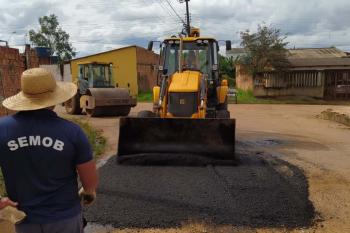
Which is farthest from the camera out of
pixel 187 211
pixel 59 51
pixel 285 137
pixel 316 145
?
pixel 59 51

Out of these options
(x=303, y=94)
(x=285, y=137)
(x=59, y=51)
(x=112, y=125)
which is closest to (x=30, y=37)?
(x=59, y=51)

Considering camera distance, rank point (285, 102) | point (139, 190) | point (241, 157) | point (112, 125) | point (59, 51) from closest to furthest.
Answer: point (139, 190) → point (241, 157) → point (112, 125) → point (285, 102) → point (59, 51)

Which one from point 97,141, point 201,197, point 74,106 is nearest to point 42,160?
point 201,197

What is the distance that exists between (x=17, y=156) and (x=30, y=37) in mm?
58879

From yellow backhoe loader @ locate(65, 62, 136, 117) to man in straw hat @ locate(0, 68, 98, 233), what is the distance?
13740 millimetres

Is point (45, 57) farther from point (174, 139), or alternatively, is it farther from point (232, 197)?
point (232, 197)

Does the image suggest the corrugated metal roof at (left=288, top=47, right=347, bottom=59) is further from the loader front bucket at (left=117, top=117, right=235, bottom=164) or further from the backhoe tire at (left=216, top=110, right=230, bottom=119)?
the loader front bucket at (left=117, top=117, right=235, bottom=164)

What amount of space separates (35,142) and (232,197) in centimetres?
369

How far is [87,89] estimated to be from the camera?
16.9 metres

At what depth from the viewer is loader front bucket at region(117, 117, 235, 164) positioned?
25.0ft

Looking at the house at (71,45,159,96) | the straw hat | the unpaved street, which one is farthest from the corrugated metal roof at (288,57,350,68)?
the straw hat

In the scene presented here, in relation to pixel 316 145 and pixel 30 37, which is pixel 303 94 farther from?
pixel 30 37

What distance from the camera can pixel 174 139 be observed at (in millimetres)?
7750

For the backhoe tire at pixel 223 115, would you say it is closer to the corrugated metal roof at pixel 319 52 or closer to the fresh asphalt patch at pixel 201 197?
the fresh asphalt patch at pixel 201 197
